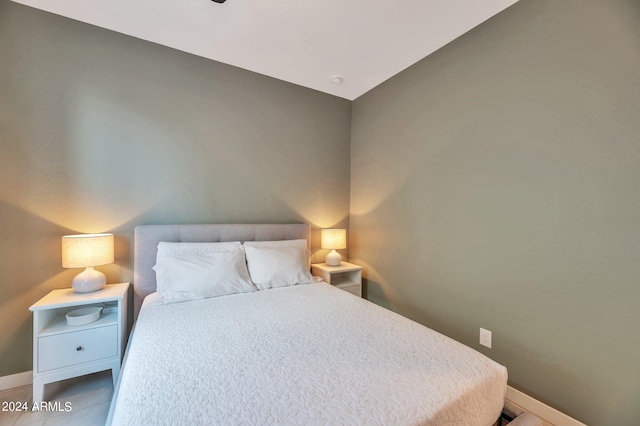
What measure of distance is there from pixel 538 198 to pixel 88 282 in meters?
3.03

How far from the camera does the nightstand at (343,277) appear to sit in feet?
8.87

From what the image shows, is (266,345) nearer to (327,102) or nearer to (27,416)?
(27,416)

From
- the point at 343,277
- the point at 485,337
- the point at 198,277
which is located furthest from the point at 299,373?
the point at 343,277

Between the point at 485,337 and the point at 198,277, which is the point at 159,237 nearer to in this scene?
the point at 198,277

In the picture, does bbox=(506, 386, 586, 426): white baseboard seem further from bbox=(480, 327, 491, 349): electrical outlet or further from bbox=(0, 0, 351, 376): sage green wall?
bbox=(0, 0, 351, 376): sage green wall

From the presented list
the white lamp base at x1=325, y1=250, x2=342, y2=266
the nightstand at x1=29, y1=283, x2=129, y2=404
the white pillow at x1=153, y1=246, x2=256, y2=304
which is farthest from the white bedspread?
the white lamp base at x1=325, y1=250, x2=342, y2=266

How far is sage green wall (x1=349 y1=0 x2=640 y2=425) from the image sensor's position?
1310 millimetres

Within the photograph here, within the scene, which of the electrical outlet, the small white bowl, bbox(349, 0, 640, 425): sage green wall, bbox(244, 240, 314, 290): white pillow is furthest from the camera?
bbox(244, 240, 314, 290): white pillow

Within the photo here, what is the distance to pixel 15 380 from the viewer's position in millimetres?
1759

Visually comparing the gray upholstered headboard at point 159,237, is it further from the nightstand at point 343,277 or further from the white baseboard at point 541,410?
the white baseboard at point 541,410

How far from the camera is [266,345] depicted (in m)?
1.24

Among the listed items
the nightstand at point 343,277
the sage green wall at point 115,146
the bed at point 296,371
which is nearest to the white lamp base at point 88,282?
the sage green wall at point 115,146

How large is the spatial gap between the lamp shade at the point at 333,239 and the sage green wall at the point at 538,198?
75 cm

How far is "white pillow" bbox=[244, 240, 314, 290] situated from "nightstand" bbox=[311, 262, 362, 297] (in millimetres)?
358
